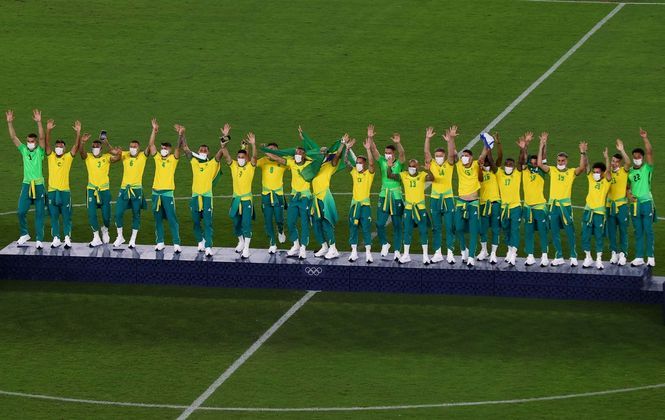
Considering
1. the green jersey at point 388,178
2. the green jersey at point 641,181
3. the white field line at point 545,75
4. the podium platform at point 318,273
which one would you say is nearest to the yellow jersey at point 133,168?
the podium platform at point 318,273

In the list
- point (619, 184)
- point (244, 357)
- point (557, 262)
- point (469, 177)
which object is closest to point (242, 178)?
point (469, 177)

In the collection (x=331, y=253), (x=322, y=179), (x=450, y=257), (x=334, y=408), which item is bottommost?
(x=334, y=408)

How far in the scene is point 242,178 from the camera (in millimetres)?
31438

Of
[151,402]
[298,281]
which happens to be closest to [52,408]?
[151,402]

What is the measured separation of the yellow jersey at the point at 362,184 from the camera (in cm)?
3119

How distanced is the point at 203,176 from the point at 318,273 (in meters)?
2.71

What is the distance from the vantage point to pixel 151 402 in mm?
25844

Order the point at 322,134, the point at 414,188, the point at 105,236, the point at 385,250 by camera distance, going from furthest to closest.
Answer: the point at 322,134
the point at 105,236
the point at 385,250
the point at 414,188

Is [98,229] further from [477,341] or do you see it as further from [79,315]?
[477,341]

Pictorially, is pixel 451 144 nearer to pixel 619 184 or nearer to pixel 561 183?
pixel 561 183

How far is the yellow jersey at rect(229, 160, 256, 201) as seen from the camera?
3138 cm

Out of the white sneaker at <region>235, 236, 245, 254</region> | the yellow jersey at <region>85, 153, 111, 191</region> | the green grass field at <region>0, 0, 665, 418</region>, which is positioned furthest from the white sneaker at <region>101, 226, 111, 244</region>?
the white sneaker at <region>235, 236, 245, 254</region>

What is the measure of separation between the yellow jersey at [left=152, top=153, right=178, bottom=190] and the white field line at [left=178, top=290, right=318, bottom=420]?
3189 mm

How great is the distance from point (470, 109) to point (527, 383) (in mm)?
17799
